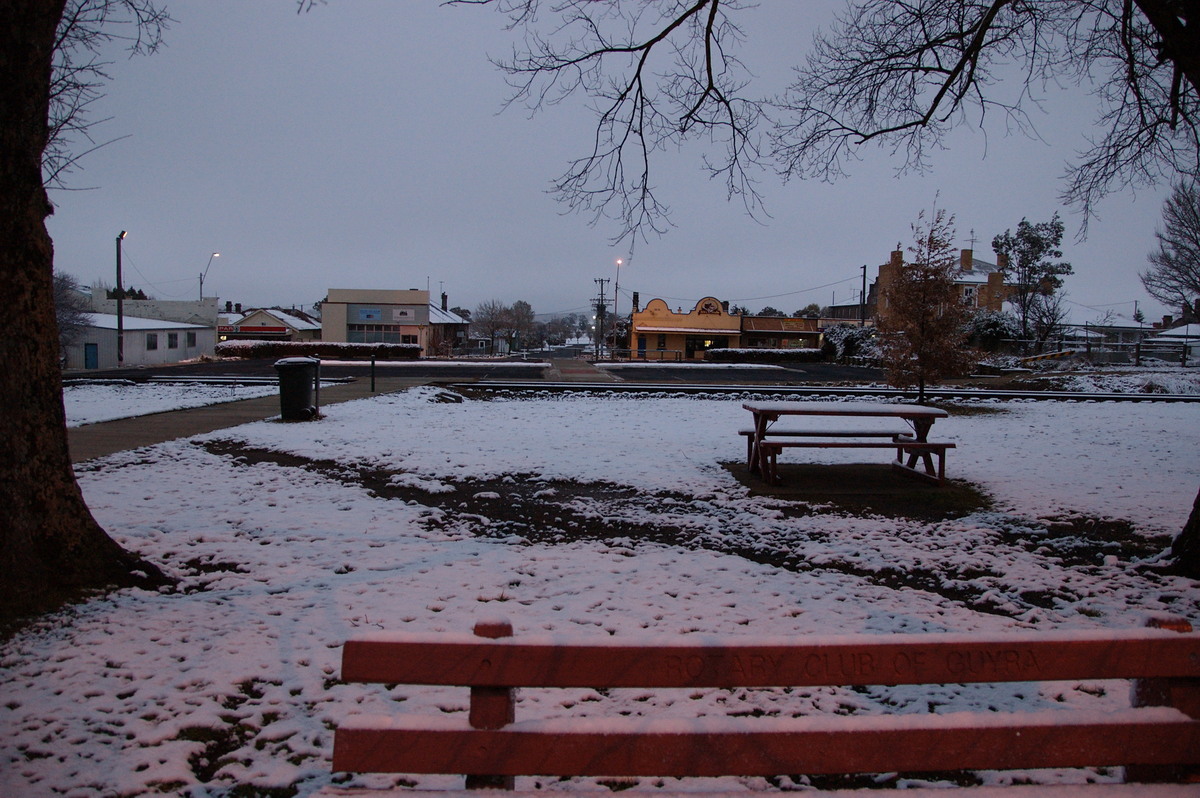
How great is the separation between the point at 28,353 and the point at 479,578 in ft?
9.79

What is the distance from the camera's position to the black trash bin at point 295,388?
1162 cm

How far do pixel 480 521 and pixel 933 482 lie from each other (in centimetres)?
524

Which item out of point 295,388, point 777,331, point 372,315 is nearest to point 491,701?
point 295,388

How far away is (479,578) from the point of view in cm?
480

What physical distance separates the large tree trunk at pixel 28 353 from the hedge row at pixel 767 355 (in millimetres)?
42140

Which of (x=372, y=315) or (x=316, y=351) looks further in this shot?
(x=372, y=315)

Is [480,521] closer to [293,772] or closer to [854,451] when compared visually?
[293,772]

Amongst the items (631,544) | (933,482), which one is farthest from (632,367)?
(631,544)

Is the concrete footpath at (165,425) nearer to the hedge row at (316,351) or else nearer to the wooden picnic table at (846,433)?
the wooden picnic table at (846,433)

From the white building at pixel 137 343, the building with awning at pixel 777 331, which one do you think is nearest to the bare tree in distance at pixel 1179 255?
the building with awning at pixel 777 331

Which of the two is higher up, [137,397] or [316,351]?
[316,351]

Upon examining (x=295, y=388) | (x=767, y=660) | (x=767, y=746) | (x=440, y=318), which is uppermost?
(x=440, y=318)

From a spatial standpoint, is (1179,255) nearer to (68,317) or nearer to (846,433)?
(846,433)

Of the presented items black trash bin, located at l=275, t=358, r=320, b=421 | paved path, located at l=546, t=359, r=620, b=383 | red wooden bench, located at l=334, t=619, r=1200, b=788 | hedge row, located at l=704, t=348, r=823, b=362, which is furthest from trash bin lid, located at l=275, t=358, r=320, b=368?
hedge row, located at l=704, t=348, r=823, b=362
